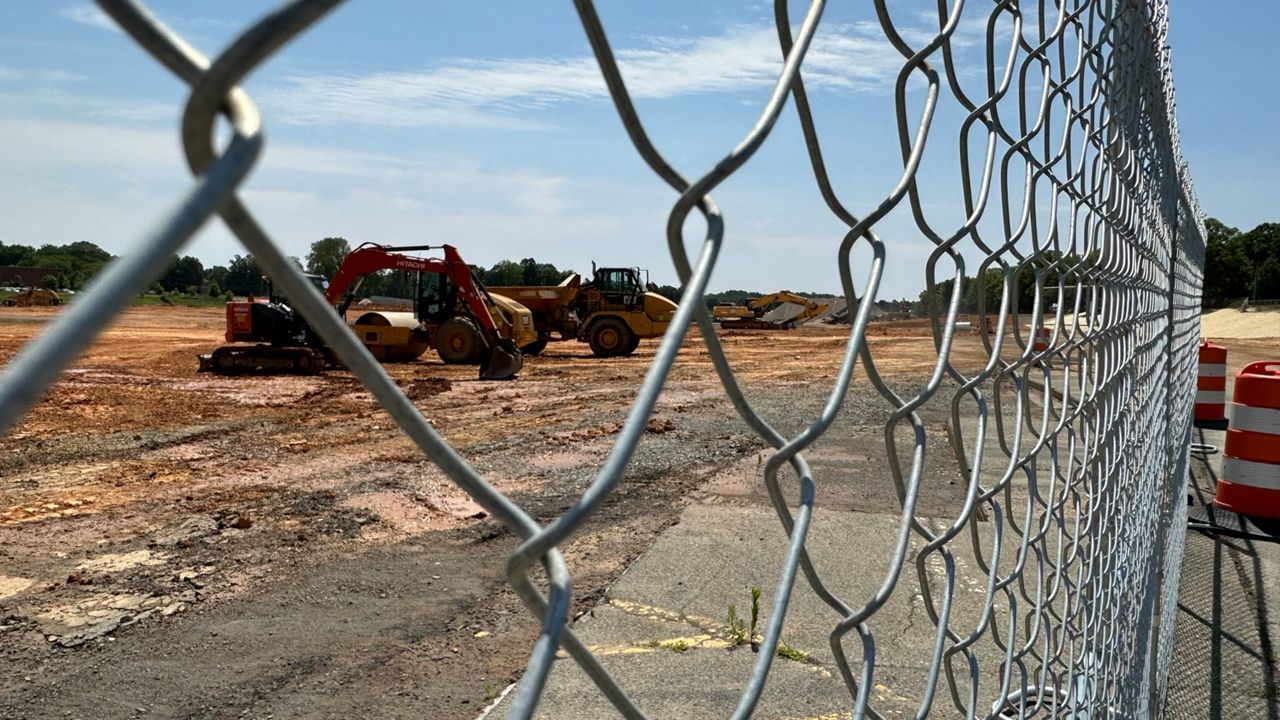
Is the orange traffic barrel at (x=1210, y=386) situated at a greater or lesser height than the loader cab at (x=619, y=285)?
lesser

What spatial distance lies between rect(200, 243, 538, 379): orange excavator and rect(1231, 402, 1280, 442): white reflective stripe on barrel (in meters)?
13.9

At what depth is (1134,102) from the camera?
2799 mm

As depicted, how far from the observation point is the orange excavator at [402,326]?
63.8ft

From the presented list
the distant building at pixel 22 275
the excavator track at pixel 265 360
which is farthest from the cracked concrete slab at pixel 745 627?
the distant building at pixel 22 275

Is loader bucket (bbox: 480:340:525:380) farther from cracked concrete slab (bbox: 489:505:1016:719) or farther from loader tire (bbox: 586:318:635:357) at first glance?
cracked concrete slab (bbox: 489:505:1016:719)

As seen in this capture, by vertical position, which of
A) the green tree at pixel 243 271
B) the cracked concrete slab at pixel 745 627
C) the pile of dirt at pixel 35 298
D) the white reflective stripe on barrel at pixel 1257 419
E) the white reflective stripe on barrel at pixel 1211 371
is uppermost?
the green tree at pixel 243 271

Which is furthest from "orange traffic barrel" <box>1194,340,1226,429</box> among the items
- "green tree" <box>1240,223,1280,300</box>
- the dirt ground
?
"green tree" <box>1240,223,1280,300</box>

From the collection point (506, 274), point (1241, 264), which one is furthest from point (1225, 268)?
point (506, 274)

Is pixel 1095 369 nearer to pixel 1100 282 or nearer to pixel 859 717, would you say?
pixel 1100 282

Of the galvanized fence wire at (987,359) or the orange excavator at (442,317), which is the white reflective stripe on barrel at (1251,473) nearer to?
the galvanized fence wire at (987,359)

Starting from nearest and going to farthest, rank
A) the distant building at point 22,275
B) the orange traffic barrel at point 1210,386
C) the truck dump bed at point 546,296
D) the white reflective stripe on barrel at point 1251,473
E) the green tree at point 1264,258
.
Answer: the white reflective stripe on barrel at point 1251,473 → the orange traffic barrel at point 1210,386 → the truck dump bed at point 546,296 → the distant building at point 22,275 → the green tree at point 1264,258

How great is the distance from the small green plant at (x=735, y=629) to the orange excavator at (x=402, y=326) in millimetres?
14647

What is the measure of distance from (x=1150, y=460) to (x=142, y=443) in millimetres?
10569

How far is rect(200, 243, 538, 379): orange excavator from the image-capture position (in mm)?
19438
